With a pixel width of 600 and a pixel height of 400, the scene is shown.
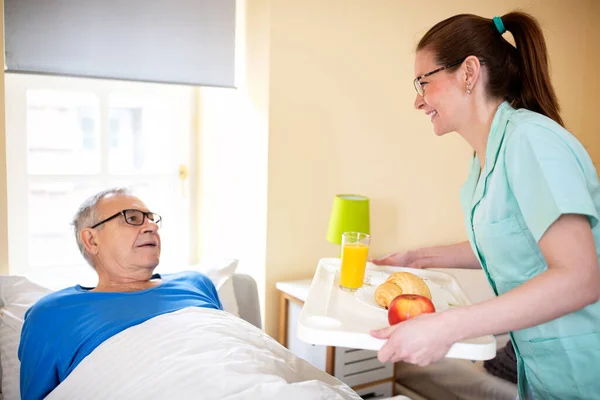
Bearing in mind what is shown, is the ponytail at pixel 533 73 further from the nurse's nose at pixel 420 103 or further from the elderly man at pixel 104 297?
the elderly man at pixel 104 297

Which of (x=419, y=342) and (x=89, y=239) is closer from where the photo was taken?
(x=419, y=342)

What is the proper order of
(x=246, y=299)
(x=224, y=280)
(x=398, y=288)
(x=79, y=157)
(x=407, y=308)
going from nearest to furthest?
(x=407, y=308) < (x=398, y=288) < (x=224, y=280) < (x=246, y=299) < (x=79, y=157)

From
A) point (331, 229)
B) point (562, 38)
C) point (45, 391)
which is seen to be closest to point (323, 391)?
point (45, 391)

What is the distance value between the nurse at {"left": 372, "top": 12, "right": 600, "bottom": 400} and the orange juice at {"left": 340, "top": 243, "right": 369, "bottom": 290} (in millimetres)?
316

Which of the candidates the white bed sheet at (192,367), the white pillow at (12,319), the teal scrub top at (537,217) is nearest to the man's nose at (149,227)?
the white bed sheet at (192,367)

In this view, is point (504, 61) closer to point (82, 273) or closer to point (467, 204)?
point (467, 204)

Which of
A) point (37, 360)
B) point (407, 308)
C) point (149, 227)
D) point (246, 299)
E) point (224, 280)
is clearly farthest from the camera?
point (246, 299)

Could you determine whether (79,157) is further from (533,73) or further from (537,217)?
(537,217)

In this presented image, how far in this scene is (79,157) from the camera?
2877 millimetres

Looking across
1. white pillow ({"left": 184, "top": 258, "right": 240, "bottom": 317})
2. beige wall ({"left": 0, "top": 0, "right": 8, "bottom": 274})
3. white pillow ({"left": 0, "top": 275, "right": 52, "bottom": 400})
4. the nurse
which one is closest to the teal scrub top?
the nurse

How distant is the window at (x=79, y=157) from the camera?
2730mm

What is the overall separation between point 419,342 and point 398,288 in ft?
1.29

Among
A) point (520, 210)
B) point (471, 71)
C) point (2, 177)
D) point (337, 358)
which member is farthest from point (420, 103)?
point (2, 177)

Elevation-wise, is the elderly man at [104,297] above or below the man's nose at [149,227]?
below
